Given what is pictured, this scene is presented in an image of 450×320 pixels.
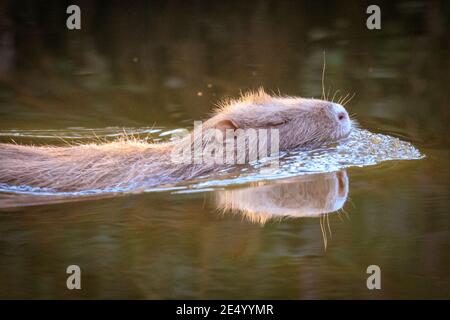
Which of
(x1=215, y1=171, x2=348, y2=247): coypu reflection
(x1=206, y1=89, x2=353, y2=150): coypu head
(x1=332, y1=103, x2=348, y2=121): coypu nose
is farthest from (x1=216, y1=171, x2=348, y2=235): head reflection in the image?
(x1=332, y1=103, x2=348, y2=121): coypu nose

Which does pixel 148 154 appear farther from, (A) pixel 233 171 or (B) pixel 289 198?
(B) pixel 289 198

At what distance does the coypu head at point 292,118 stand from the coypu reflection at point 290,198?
1.15 ft

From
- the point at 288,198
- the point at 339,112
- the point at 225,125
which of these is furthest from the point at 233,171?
the point at 339,112

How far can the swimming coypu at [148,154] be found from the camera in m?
5.31

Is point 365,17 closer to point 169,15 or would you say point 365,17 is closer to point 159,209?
point 169,15

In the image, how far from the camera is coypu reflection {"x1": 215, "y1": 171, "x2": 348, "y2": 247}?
499cm

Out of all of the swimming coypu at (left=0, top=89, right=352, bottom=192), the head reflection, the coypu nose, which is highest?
the coypu nose

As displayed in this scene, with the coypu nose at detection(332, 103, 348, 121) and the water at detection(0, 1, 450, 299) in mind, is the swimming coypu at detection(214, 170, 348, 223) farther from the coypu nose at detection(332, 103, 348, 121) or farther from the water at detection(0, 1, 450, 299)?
the coypu nose at detection(332, 103, 348, 121)

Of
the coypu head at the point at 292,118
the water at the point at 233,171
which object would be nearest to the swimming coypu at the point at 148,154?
the coypu head at the point at 292,118

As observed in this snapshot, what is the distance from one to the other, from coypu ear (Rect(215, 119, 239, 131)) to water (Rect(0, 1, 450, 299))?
0.96 feet

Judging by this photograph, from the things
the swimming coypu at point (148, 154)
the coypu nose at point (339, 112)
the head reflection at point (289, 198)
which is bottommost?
the head reflection at point (289, 198)

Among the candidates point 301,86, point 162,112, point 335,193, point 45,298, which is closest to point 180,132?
point 162,112

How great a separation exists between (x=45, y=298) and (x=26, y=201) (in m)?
1.40

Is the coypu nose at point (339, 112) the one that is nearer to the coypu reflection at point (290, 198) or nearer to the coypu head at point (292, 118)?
the coypu head at point (292, 118)
